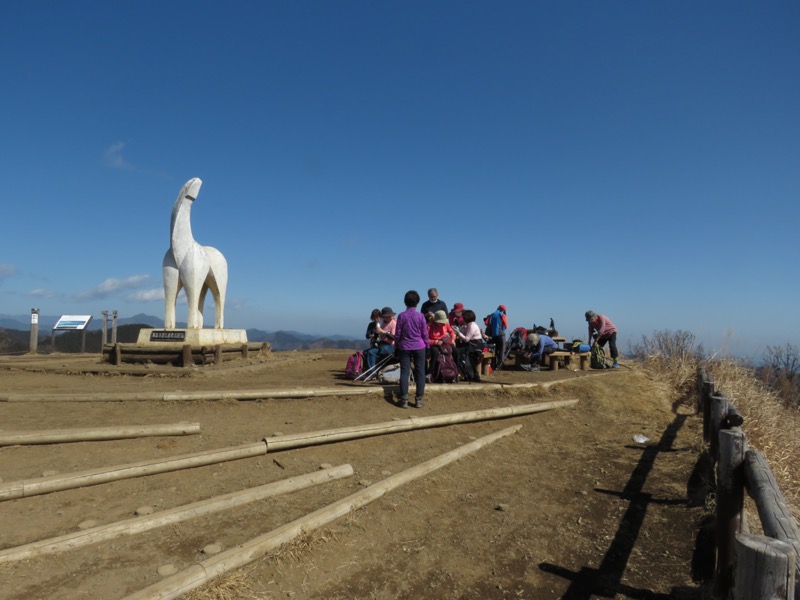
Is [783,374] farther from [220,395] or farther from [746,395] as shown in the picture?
[220,395]

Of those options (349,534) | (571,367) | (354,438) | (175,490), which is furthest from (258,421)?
(571,367)

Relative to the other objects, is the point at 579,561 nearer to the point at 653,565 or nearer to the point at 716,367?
the point at 653,565

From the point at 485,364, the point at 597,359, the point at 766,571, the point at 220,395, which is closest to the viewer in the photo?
the point at 766,571

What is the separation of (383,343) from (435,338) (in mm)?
1052

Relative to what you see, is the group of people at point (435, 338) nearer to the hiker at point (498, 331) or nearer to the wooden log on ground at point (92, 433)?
the hiker at point (498, 331)

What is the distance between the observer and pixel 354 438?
629cm

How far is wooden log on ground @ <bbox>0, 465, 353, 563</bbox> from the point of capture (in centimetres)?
333

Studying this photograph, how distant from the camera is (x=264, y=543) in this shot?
3604mm

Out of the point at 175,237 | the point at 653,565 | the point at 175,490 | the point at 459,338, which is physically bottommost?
the point at 653,565

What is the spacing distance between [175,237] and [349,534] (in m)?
10.8

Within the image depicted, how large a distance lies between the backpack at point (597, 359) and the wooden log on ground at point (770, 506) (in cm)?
1014

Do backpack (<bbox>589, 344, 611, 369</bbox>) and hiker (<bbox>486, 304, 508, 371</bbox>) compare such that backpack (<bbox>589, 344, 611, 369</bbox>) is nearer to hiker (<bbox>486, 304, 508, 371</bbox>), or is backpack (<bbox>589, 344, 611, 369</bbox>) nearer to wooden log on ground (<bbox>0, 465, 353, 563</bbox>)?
hiker (<bbox>486, 304, 508, 371</bbox>)

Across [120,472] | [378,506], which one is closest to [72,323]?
[120,472]

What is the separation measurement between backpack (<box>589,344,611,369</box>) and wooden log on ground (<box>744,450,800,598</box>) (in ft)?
33.3
